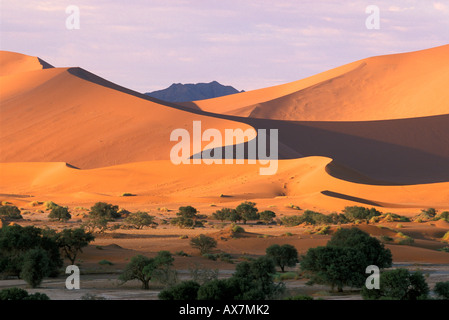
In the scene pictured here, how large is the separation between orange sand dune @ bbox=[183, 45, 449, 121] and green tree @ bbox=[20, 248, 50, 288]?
101 m

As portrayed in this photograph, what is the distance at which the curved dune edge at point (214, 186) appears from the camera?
55625mm

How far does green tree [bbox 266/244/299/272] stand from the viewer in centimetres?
2498

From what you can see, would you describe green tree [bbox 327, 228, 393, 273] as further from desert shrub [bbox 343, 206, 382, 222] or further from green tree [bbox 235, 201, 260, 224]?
green tree [bbox 235, 201, 260, 224]

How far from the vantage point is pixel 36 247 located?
22.2m

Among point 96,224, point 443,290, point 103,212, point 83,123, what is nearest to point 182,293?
point 443,290

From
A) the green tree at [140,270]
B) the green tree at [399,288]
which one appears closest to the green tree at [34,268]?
the green tree at [140,270]

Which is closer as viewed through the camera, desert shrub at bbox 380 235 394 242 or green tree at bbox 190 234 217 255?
green tree at bbox 190 234 217 255

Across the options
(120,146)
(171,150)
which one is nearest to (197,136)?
(171,150)

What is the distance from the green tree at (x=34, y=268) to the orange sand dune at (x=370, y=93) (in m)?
101

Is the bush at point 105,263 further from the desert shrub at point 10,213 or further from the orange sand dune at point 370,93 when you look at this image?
the orange sand dune at point 370,93

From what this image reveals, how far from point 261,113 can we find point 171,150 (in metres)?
57.3

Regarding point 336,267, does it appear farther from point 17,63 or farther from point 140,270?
point 17,63

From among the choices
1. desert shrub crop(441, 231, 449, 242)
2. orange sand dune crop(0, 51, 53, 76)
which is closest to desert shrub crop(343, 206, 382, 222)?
desert shrub crop(441, 231, 449, 242)
